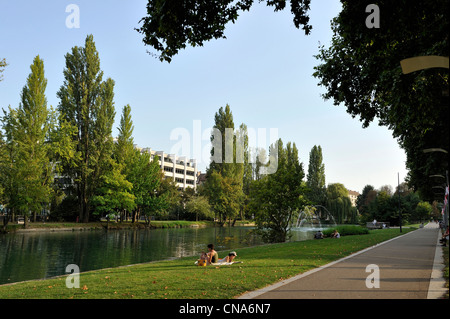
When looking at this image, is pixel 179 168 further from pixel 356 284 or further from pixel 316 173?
pixel 356 284

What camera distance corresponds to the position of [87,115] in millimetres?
46375

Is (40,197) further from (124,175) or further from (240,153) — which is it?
(240,153)

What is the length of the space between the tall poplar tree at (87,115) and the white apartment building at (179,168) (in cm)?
5760

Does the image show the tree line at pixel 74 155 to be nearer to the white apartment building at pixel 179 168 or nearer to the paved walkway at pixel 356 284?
the paved walkway at pixel 356 284

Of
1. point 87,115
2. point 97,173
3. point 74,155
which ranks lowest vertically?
point 97,173

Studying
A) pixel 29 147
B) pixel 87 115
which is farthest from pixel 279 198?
pixel 87 115

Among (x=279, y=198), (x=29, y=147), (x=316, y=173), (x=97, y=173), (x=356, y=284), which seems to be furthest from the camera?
(x=316, y=173)

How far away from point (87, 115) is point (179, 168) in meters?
69.2

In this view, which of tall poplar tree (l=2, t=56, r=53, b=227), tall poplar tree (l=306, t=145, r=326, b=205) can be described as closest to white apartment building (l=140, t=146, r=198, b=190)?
tall poplar tree (l=306, t=145, r=326, b=205)

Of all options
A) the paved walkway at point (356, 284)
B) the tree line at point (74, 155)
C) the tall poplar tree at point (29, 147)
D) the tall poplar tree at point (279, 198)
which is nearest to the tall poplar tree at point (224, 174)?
the tree line at point (74, 155)

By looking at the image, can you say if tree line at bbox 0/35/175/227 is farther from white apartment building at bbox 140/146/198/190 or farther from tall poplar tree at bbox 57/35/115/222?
white apartment building at bbox 140/146/198/190

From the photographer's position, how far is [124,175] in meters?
49.4

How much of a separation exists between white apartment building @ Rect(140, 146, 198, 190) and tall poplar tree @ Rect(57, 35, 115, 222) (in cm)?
5760
